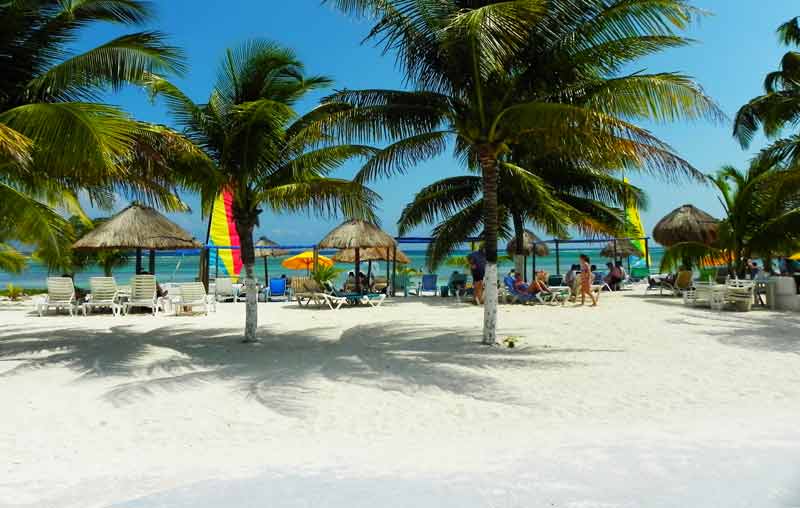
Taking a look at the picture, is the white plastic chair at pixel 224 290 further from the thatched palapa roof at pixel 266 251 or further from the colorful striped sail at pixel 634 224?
the colorful striped sail at pixel 634 224

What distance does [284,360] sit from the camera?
693cm

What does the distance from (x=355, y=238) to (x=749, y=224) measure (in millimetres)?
10144

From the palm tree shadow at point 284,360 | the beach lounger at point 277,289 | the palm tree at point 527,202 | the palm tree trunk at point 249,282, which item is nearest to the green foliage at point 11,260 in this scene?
the beach lounger at point 277,289

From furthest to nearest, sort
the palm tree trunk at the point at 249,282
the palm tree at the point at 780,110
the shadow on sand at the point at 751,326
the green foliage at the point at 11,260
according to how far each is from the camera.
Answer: the green foliage at the point at 11,260 → the palm tree at the point at 780,110 → the palm tree trunk at the point at 249,282 → the shadow on sand at the point at 751,326

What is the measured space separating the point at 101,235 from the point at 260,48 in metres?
8.43

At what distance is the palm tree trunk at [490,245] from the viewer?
7.60 meters

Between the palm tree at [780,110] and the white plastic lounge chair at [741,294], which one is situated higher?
the palm tree at [780,110]

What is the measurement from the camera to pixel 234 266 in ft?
77.2

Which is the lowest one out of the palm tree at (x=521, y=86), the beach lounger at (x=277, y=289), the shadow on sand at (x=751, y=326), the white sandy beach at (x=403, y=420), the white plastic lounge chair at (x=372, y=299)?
the white sandy beach at (x=403, y=420)

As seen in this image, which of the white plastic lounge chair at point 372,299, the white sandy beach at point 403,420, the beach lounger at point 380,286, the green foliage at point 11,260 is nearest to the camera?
the white sandy beach at point 403,420

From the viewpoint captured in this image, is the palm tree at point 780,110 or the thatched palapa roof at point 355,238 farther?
the thatched palapa roof at point 355,238

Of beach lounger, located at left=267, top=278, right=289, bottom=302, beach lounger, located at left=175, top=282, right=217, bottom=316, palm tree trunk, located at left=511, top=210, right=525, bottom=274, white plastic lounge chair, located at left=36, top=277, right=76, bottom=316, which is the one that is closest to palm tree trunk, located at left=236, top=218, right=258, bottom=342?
beach lounger, located at left=175, top=282, right=217, bottom=316

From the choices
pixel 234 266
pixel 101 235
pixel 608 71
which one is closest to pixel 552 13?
pixel 608 71

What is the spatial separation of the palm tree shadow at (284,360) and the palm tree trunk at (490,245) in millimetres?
327
